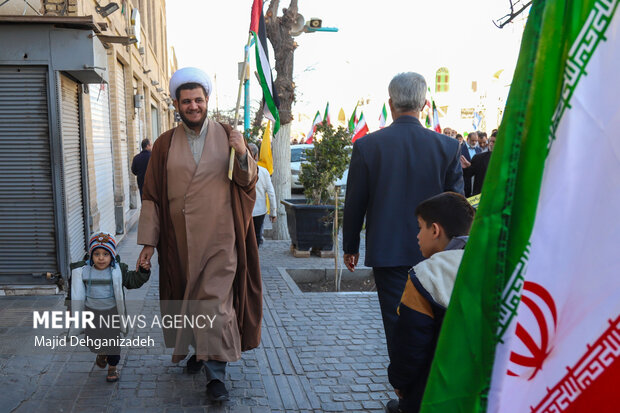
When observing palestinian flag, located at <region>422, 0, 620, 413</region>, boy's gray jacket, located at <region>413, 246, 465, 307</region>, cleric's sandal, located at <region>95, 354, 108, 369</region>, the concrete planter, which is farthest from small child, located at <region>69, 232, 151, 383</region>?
the concrete planter

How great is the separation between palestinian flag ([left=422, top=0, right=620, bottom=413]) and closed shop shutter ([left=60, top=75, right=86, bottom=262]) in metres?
6.53

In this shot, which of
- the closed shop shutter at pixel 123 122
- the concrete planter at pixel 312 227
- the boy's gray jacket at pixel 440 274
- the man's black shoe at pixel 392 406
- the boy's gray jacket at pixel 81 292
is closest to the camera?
the boy's gray jacket at pixel 440 274

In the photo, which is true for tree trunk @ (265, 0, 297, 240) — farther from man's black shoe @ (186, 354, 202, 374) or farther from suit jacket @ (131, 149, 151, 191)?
man's black shoe @ (186, 354, 202, 374)

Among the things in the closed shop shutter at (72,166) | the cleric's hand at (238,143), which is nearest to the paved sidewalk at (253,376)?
the closed shop shutter at (72,166)

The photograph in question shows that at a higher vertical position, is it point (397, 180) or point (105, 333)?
point (397, 180)

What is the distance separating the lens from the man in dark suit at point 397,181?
3.52 m

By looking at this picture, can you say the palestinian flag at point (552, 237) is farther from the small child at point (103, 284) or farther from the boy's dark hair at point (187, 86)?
the small child at point (103, 284)

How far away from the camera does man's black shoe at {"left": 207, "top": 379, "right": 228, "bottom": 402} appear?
3869mm

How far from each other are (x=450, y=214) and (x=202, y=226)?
197cm

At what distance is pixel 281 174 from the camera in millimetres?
11461

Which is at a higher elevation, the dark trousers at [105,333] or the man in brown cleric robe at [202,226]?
the man in brown cleric robe at [202,226]

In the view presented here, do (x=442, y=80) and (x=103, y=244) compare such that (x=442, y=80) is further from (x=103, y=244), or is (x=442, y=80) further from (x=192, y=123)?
(x=103, y=244)

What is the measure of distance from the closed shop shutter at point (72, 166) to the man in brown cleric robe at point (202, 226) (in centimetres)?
326

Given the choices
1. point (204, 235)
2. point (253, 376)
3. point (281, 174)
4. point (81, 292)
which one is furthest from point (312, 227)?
point (81, 292)
